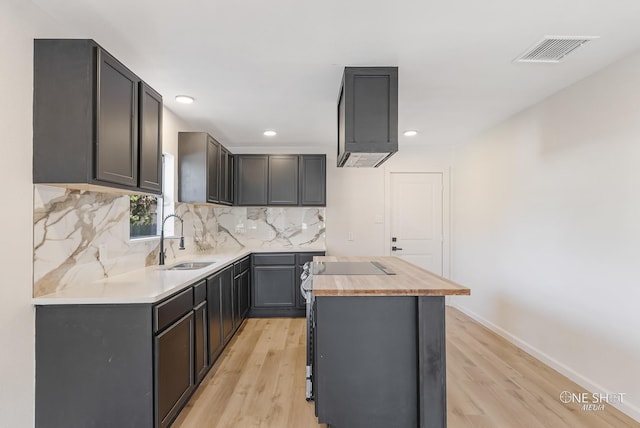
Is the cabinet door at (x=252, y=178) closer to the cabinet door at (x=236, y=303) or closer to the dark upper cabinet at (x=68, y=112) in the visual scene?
the cabinet door at (x=236, y=303)

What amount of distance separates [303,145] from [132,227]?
287 cm

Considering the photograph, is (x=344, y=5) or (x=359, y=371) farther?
(x=359, y=371)

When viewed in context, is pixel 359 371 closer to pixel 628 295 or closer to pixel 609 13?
pixel 628 295

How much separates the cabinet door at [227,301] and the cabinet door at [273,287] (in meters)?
0.99

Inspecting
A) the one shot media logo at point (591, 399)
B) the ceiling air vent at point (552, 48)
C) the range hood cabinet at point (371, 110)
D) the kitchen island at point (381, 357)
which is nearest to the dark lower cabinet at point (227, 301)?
the kitchen island at point (381, 357)

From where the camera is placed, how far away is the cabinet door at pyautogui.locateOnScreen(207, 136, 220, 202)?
378 cm

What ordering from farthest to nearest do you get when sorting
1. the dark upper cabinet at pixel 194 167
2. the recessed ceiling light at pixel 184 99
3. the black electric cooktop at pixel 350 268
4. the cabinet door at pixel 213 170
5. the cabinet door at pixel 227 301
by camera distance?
1. the cabinet door at pixel 213 170
2. the dark upper cabinet at pixel 194 167
3. the cabinet door at pixel 227 301
4. the recessed ceiling light at pixel 184 99
5. the black electric cooktop at pixel 350 268

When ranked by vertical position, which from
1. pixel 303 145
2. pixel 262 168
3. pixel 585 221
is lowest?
pixel 585 221

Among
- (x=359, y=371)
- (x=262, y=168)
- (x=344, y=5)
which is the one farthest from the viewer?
(x=262, y=168)

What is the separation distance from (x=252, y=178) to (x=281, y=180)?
1.35 ft

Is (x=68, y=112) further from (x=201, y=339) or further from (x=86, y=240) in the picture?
(x=201, y=339)

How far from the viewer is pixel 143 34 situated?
2.09m

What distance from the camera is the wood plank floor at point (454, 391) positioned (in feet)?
7.49

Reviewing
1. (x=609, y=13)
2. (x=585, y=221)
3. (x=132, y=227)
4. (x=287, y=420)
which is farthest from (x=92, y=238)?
(x=585, y=221)
